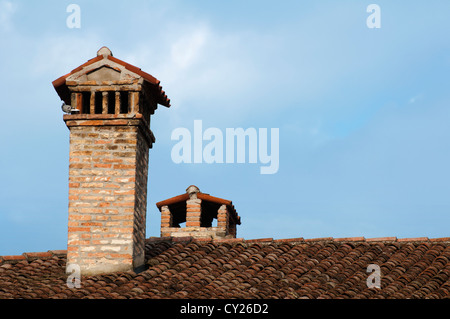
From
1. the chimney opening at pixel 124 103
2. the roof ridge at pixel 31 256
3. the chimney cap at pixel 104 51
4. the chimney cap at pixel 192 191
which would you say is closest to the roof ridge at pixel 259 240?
the roof ridge at pixel 31 256

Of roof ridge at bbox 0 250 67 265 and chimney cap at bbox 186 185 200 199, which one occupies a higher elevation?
chimney cap at bbox 186 185 200 199

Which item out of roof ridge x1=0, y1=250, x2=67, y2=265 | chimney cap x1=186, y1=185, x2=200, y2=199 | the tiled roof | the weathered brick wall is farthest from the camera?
chimney cap x1=186, y1=185, x2=200, y2=199

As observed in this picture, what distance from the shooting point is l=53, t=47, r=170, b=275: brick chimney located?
11352mm

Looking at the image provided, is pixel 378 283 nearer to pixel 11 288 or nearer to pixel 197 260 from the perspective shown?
pixel 197 260

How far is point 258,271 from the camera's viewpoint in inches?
453

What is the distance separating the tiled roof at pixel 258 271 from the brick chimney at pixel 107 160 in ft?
1.31

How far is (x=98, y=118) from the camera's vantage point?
38.8 ft

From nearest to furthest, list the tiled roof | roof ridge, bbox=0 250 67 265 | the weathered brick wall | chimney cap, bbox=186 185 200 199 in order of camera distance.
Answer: the tiled roof → the weathered brick wall → roof ridge, bbox=0 250 67 265 → chimney cap, bbox=186 185 200 199

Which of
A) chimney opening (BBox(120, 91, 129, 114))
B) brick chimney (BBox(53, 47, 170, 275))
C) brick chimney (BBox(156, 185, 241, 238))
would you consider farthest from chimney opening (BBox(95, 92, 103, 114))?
brick chimney (BBox(156, 185, 241, 238))

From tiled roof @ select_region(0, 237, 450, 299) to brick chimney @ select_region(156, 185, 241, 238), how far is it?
5863 millimetres

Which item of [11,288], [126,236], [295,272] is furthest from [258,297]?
[11,288]

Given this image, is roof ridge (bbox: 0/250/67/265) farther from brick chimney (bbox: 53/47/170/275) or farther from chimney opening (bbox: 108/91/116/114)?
chimney opening (bbox: 108/91/116/114)

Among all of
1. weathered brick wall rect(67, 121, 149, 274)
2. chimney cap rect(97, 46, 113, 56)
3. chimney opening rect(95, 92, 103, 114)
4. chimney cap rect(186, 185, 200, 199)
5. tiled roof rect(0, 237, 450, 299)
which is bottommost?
tiled roof rect(0, 237, 450, 299)

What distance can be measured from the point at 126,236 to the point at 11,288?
1.58m
